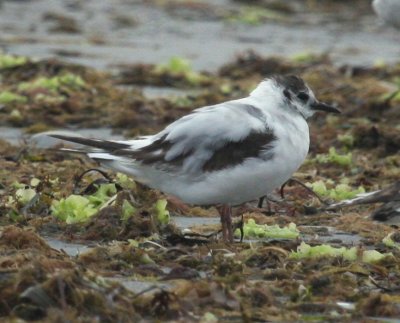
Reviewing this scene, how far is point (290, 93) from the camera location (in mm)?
6668

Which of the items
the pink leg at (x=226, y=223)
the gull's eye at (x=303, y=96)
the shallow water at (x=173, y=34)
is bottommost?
the shallow water at (x=173, y=34)

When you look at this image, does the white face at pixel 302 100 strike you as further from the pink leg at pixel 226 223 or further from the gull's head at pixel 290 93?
the pink leg at pixel 226 223

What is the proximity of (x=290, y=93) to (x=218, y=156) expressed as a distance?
0.80m

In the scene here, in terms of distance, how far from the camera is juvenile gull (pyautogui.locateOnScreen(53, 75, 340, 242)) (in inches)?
237

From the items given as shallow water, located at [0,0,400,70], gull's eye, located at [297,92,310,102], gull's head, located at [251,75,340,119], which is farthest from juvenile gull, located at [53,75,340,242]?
shallow water, located at [0,0,400,70]

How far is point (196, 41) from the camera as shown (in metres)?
16.9

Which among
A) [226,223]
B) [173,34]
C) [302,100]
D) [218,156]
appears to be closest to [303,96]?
[302,100]

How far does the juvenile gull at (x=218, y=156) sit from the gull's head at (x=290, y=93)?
32 cm

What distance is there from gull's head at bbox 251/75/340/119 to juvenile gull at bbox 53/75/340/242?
0.32m

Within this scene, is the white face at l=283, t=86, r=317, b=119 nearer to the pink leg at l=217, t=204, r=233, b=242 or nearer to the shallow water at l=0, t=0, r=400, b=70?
the pink leg at l=217, t=204, r=233, b=242

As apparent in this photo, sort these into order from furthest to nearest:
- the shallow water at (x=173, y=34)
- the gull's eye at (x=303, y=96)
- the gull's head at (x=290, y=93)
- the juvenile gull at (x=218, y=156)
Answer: the shallow water at (x=173, y=34) < the gull's eye at (x=303, y=96) < the gull's head at (x=290, y=93) < the juvenile gull at (x=218, y=156)

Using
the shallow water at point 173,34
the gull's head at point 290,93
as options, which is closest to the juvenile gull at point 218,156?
the gull's head at point 290,93

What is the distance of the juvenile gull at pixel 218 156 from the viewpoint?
19.8 feet

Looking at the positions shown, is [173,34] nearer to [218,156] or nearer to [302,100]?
[302,100]
